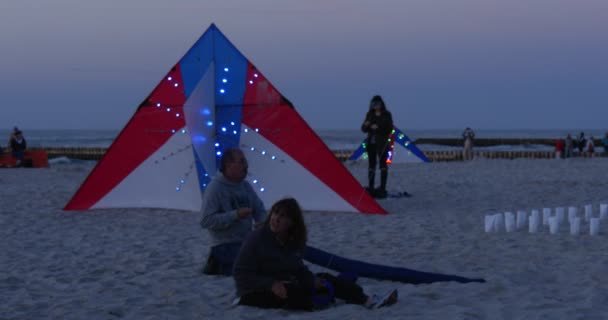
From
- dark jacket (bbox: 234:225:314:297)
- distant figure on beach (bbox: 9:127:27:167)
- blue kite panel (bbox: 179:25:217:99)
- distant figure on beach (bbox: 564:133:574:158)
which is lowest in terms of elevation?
dark jacket (bbox: 234:225:314:297)

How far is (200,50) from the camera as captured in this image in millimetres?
9102

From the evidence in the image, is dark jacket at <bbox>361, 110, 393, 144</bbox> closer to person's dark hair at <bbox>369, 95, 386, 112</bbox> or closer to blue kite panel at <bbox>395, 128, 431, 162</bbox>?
person's dark hair at <bbox>369, 95, 386, 112</bbox>

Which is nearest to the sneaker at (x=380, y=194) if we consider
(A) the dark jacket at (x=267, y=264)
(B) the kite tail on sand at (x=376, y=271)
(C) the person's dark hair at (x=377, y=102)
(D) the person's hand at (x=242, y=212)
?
(C) the person's dark hair at (x=377, y=102)

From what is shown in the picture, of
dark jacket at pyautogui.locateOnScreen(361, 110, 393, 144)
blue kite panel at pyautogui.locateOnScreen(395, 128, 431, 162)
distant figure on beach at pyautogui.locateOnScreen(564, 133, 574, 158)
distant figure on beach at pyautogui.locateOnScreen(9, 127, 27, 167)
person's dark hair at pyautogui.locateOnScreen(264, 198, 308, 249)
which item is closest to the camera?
person's dark hair at pyautogui.locateOnScreen(264, 198, 308, 249)

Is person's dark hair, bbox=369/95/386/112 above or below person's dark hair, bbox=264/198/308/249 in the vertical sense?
above

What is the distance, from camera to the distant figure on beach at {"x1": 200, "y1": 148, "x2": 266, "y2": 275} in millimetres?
5176

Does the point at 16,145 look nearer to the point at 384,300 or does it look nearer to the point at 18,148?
the point at 18,148

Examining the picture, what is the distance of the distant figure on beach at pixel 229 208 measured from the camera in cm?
518

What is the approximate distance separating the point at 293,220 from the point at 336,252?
2.37 meters

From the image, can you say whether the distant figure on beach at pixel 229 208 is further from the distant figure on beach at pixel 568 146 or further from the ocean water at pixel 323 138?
the ocean water at pixel 323 138

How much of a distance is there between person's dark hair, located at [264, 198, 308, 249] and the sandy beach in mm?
398

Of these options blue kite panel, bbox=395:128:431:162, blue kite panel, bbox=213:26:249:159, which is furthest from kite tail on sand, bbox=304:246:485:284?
blue kite panel, bbox=395:128:431:162

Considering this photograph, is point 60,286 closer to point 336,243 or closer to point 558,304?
point 336,243

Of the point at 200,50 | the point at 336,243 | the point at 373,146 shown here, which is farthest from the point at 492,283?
the point at 373,146
